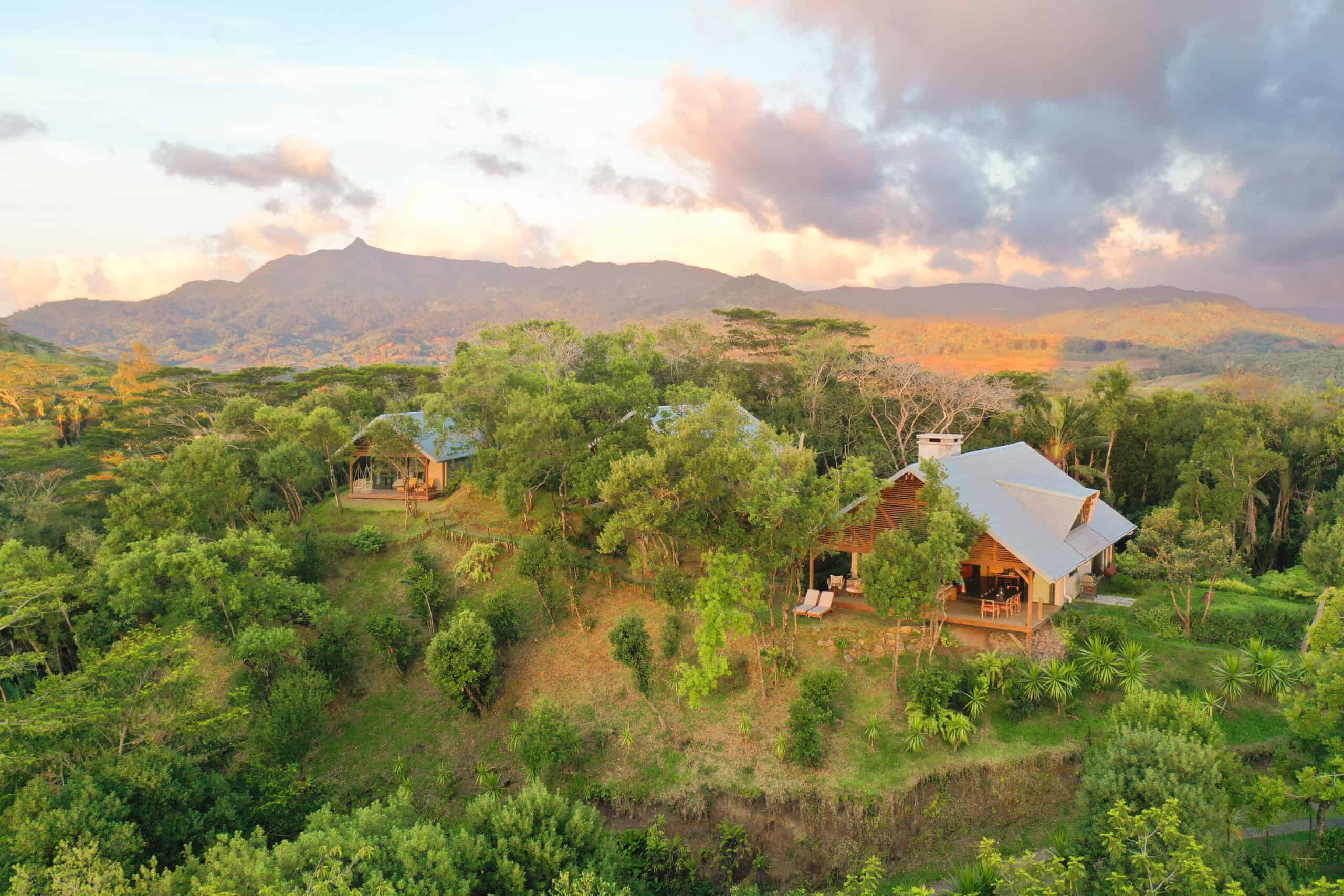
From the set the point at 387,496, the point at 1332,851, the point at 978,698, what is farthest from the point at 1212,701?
the point at 387,496

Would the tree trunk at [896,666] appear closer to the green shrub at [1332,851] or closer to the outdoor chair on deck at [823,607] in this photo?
the outdoor chair on deck at [823,607]

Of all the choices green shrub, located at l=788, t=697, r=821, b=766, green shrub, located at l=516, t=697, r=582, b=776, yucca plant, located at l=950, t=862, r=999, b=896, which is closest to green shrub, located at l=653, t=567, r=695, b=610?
green shrub, located at l=516, t=697, r=582, b=776

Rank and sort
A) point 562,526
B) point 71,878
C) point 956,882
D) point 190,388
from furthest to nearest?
point 190,388
point 562,526
point 956,882
point 71,878

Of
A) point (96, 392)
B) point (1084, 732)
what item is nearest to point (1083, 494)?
point (1084, 732)

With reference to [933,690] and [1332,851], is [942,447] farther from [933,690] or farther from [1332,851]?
[1332,851]

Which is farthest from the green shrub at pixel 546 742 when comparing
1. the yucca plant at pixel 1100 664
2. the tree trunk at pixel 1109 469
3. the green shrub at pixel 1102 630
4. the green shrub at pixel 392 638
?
the tree trunk at pixel 1109 469

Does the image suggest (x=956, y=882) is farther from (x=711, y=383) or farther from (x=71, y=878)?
(x=711, y=383)

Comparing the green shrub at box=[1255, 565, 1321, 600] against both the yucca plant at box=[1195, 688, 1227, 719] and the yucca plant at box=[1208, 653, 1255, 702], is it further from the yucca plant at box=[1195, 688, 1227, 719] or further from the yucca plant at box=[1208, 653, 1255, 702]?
the yucca plant at box=[1195, 688, 1227, 719]
